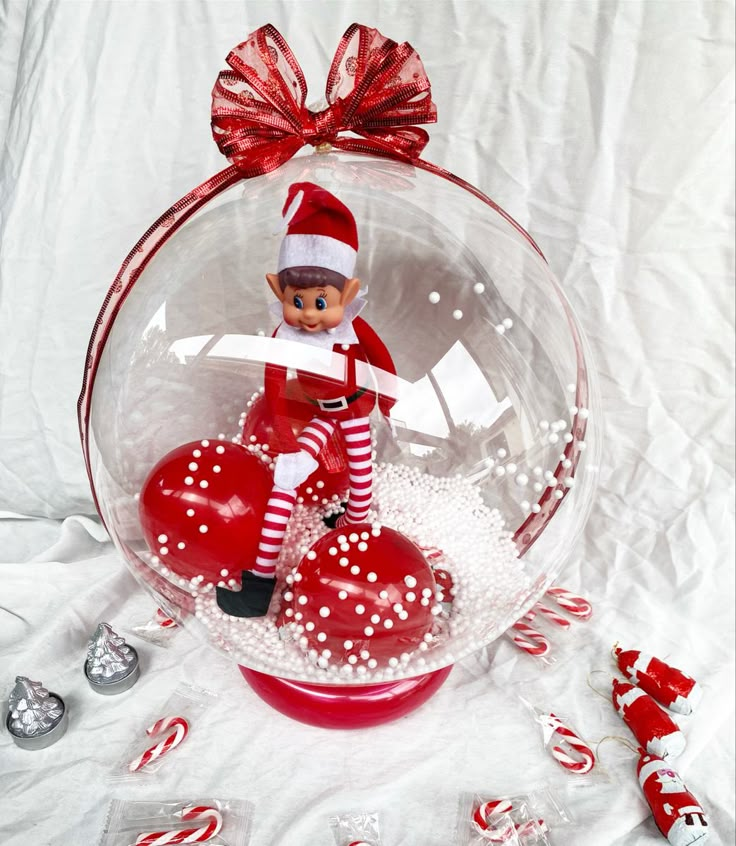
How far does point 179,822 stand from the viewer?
2.81 feet

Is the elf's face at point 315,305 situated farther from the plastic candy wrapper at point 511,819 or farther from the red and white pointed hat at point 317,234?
the plastic candy wrapper at point 511,819

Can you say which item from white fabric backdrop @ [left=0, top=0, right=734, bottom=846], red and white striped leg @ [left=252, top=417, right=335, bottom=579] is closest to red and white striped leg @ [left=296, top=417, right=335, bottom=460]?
red and white striped leg @ [left=252, top=417, right=335, bottom=579]

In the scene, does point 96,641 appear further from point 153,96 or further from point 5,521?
point 153,96

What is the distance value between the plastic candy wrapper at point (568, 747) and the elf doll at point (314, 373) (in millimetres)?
427

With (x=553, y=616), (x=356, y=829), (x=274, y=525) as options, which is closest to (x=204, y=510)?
(x=274, y=525)

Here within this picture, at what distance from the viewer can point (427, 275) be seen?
0.92 metres

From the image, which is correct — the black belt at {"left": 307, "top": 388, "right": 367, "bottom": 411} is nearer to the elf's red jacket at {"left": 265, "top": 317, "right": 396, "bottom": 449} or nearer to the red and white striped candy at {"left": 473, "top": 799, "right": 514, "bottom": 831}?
the elf's red jacket at {"left": 265, "top": 317, "right": 396, "bottom": 449}

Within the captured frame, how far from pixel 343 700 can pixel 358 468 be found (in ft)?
1.00

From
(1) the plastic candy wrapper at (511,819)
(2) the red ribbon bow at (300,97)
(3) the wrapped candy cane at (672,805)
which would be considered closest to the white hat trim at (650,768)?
(3) the wrapped candy cane at (672,805)

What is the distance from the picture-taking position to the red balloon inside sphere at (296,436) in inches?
33.9

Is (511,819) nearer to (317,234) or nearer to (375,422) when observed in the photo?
(375,422)

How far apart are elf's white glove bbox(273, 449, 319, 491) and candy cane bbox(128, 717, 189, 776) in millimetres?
365

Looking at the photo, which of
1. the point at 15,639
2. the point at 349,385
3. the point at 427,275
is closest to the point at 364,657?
the point at 349,385

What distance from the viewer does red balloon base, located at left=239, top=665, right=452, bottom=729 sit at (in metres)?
0.95
